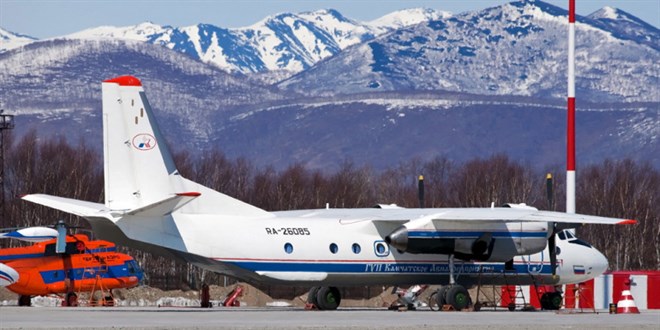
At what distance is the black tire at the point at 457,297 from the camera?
5000cm

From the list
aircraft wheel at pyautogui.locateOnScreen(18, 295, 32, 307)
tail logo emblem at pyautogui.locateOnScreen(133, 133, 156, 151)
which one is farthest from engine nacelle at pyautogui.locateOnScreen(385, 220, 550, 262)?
aircraft wheel at pyautogui.locateOnScreen(18, 295, 32, 307)

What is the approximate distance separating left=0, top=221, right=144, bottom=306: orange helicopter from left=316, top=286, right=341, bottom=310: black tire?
457 inches

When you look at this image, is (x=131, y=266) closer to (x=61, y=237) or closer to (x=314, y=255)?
(x=61, y=237)

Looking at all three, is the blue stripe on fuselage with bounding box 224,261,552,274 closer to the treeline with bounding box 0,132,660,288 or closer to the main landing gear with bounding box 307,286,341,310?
the main landing gear with bounding box 307,286,341,310

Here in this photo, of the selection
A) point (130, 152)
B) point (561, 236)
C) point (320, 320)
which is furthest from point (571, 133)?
point (130, 152)

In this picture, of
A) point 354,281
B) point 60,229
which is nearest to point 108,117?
point 354,281

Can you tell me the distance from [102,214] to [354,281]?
9152 mm

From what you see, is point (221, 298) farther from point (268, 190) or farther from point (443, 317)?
point (268, 190)

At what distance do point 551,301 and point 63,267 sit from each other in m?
20.1

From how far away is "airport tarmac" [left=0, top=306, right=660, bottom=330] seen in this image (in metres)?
39.2

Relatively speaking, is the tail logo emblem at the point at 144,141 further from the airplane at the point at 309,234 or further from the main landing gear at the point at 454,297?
the main landing gear at the point at 454,297

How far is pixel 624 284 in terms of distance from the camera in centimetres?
5816

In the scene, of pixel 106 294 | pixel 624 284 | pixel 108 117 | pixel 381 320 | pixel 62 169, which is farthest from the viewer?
pixel 62 169

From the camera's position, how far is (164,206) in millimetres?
45656
